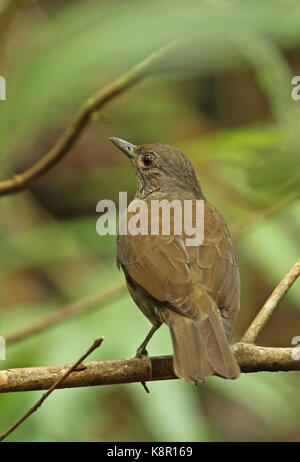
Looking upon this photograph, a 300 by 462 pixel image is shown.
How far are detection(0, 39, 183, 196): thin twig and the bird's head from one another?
1.23 m

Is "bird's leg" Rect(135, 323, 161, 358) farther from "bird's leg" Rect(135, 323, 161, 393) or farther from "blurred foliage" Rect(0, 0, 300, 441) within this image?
"blurred foliage" Rect(0, 0, 300, 441)

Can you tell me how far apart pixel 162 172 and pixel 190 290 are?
1311 mm

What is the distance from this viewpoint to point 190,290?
3.09 meters

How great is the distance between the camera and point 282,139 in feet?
10.9

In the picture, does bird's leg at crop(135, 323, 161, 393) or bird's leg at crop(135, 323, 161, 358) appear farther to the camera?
bird's leg at crop(135, 323, 161, 358)

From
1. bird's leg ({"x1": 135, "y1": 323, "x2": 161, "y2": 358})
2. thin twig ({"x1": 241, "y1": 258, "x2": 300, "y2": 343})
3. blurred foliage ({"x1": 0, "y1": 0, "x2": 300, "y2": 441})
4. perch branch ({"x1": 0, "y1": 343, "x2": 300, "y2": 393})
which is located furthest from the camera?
bird's leg ({"x1": 135, "y1": 323, "x2": 161, "y2": 358})

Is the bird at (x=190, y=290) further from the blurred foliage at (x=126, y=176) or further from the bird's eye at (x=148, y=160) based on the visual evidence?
the bird's eye at (x=148, y=160)

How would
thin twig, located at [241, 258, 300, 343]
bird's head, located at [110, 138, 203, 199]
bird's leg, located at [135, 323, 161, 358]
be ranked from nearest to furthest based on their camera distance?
thin twig, located at [241, 258, 300, 343], bird's leg, located at [135, 323, 161, 358], bird's head, located at [110, 138, 203, 199]

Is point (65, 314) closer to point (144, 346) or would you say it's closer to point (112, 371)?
point (144, 346)

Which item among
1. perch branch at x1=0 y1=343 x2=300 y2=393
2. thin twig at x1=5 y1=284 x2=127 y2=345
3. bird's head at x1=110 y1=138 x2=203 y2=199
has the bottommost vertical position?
perch branch at x1=0 y1=343 x2=300 y2=393

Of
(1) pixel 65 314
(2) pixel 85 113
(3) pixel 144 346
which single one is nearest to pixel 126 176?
(1) pixel 65 314

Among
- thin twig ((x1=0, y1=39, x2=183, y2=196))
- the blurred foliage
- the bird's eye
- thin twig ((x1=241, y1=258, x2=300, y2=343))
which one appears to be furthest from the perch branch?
the bird's eye

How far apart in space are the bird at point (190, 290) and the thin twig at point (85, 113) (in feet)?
2.03

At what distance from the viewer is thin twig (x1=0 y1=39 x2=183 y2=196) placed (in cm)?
271
